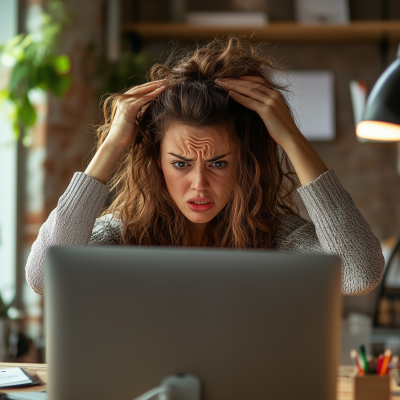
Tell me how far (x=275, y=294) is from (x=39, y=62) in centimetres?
162

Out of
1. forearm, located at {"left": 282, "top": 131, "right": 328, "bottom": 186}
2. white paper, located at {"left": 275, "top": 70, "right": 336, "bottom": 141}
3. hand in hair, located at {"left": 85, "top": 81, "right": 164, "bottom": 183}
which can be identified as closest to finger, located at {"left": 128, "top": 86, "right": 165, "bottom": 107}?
hand in hair, located at {"left": 85, "top": 81, "right": 164, "bottom": 183}

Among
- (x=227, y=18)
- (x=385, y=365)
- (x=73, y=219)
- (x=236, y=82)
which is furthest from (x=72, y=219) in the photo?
(x=227, y=18)

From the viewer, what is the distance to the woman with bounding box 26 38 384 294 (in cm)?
115

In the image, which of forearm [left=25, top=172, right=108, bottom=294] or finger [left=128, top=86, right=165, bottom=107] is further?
finger [left=128, top=86, right=165, bottom=107]

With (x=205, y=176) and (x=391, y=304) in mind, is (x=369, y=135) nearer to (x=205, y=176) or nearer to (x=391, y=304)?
(x=205, y=176)

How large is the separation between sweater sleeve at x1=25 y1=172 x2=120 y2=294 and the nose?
0.23 m

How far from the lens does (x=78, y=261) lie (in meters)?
0.62

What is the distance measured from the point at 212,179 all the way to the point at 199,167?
5cm

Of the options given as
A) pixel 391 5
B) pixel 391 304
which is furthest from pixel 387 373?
pixel 391 5

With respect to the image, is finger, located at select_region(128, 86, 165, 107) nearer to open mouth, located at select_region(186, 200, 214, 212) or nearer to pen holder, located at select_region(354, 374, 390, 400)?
open mouth, located at select_region(186, 200, 214, 212)

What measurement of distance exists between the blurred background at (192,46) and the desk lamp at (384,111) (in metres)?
1.07

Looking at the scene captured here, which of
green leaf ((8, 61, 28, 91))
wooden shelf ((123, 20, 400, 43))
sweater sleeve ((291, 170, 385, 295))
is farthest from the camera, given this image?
wooden shelf ((123, 20, 400, 43))

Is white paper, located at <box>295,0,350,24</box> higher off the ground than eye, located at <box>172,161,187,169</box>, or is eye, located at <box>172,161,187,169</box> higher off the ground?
white paper, located at <box>295,0,350,24</box>

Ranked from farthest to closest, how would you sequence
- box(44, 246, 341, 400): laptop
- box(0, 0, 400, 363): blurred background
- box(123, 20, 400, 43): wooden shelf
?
box(123, 20, 400, 43): wooden shelf < box(0, 0, 400, 363): blurred background < box(44, 246, 341, 400): laptop
